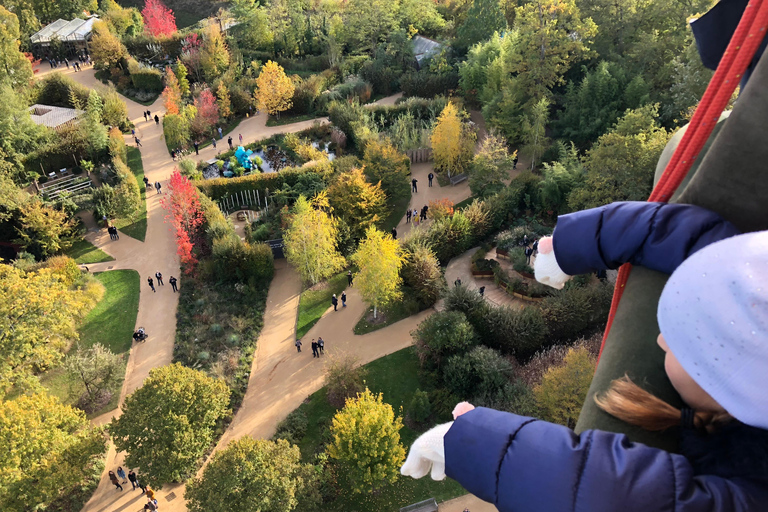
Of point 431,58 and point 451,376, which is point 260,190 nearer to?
point 451,376

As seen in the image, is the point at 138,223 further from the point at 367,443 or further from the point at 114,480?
the point at 367,443

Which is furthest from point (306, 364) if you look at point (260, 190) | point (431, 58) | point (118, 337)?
point (431, 58)

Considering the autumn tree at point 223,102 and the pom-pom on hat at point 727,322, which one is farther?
the autumn tree at point 223,102

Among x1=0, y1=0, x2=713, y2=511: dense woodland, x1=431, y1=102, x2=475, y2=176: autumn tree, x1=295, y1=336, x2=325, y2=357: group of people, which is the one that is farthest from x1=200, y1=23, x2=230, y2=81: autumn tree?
x1=295, y1=336, x2=325, y2=357: group of people

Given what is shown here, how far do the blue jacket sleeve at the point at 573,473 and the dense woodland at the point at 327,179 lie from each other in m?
13.3

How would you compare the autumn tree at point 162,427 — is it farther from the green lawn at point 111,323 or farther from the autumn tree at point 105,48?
the autumn tree at point 105,48

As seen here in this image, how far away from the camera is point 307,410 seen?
64.7ft

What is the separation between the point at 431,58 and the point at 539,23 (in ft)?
47.0

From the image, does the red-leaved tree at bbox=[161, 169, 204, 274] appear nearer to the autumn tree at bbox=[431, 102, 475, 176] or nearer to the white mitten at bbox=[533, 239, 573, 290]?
the autumn tree at bbox=[431, 102, 475, 176]

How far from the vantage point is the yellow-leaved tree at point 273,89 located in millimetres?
37312

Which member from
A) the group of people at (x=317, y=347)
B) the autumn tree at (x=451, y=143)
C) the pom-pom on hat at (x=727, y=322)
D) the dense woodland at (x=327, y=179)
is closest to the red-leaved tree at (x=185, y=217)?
the dense woodland at (x=327, y=179)

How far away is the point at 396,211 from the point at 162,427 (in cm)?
1792

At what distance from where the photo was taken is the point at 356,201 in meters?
26.6

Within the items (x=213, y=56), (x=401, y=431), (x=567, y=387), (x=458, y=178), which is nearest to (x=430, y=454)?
(x=567, y=387)
